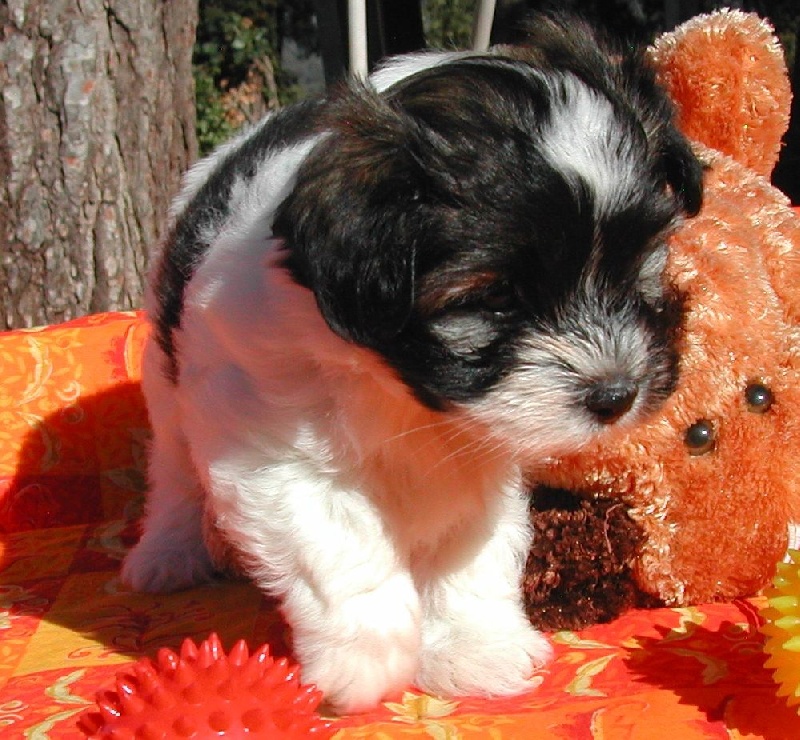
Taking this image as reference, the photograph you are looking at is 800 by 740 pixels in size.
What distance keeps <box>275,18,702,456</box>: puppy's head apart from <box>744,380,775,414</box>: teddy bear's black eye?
25.1 inches

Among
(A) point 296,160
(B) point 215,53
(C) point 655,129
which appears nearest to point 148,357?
(A) point 296,160

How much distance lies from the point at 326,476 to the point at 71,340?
2061mm

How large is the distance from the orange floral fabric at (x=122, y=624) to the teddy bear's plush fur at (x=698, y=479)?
0.32 feet

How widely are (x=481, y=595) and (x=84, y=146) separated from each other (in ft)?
8.74

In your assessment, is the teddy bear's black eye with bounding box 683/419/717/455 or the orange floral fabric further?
the teddy bear's black eye with bounding box 683/419/717/455

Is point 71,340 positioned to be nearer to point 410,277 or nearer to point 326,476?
point 326,476

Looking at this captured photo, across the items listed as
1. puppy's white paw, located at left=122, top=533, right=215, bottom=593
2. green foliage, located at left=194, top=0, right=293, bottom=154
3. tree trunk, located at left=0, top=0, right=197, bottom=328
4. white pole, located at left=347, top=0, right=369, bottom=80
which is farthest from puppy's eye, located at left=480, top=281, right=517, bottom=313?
green foliage, located at left=194, top=0, right=293, bottom=154

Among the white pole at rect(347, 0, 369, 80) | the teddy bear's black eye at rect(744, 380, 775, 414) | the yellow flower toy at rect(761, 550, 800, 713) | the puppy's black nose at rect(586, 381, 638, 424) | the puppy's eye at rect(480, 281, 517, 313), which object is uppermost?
the white pole at rect(347, 0, 369, 80)

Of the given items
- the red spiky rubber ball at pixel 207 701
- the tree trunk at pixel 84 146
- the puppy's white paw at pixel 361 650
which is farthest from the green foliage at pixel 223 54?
the red spiky rubber ball at pixel 207 701

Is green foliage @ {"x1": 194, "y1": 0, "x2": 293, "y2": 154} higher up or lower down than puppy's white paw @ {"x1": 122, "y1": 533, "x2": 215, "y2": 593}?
higher up

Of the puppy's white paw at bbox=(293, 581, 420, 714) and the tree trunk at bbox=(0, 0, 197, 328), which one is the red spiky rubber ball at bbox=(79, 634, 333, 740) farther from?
the tree trunk at bbox=(0, 0, 197, 328)

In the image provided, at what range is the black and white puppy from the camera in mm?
1930

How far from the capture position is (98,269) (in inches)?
175

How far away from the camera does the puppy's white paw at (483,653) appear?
241cm
